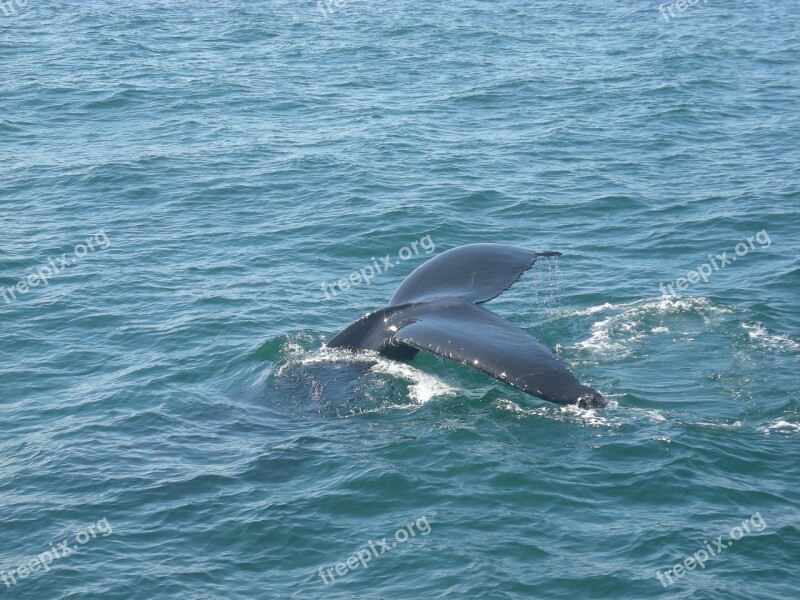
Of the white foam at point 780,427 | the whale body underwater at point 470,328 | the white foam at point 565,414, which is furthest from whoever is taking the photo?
the white foam at point 565,414

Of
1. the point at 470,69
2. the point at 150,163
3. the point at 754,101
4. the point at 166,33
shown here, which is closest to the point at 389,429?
the point at 150,163

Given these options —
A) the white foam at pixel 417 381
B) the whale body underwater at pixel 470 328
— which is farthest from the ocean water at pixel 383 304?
the whale body underwater at pixel 470 328

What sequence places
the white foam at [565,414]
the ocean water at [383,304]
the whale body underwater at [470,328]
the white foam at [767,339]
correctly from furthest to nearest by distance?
the white foam at [767,339] → the white foam at [565,414] → the ocean water at [383,304] → the whale body underwater at [470,328]

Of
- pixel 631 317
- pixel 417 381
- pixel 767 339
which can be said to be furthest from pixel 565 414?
pixel 767 339

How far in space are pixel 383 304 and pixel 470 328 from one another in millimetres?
6704

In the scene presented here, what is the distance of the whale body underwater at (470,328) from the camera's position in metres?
11.0

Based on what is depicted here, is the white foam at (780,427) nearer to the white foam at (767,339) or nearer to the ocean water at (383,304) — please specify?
the ocean water at (383,304)

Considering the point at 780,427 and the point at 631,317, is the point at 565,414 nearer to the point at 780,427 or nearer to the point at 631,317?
the point at 780,427

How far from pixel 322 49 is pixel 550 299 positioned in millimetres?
21830

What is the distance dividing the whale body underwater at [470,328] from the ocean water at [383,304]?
0.94 metres

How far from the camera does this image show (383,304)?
18984 millimetres

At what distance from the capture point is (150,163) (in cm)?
2714

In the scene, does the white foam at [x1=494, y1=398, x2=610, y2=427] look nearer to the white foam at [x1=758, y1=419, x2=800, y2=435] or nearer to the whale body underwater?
the whale body underwater

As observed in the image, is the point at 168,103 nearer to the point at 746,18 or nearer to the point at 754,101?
the point at 754,101
